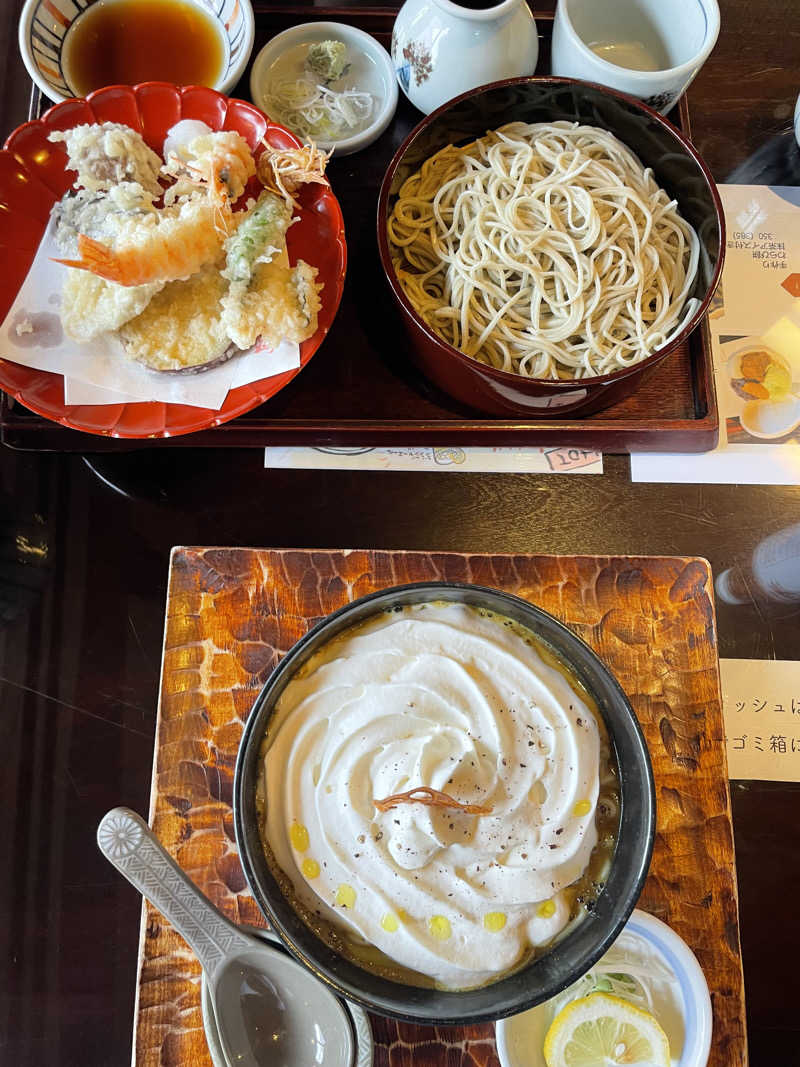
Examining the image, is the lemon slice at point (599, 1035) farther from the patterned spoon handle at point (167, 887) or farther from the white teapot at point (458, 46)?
the white teapot at point (458, 46)

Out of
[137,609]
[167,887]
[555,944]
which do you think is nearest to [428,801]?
[555,944]

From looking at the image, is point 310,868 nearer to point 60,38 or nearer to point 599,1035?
point 599,1035

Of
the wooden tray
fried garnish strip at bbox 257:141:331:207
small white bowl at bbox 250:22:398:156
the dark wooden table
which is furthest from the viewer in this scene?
small white bowl at bbox 250:22:398:156

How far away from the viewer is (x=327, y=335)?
185 centimetres

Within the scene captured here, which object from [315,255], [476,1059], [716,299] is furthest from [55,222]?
[476,1059]

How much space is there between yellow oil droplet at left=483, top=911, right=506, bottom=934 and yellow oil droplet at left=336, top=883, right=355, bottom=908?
0.20 metres

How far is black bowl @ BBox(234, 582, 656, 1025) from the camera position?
3.76 ft

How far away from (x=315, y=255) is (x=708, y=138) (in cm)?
108

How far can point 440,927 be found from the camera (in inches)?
47.9

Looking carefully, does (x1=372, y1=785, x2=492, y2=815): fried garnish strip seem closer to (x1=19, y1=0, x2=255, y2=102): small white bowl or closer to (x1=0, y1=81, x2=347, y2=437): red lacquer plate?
(x1=0, y1=81, x2=347, y2=437): red lacquer plate

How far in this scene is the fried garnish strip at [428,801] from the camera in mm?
1174

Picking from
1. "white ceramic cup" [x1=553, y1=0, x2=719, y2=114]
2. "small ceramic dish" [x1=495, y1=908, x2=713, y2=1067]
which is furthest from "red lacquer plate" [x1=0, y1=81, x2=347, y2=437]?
"small ceramic dish" [x1=495, y1=908, x2=713, y2=1067]

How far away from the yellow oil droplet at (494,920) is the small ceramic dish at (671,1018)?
0.77 ft

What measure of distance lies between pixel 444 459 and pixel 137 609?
74cm
